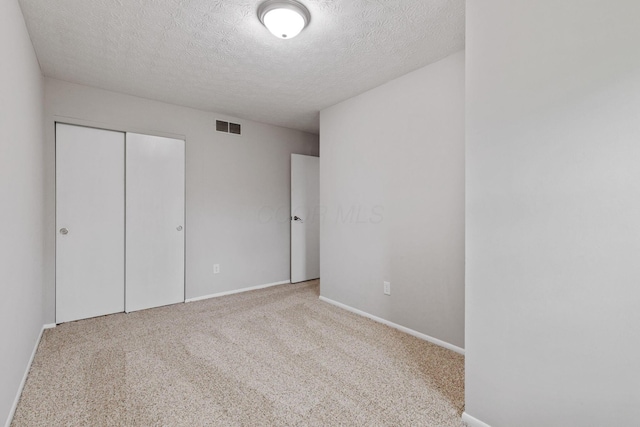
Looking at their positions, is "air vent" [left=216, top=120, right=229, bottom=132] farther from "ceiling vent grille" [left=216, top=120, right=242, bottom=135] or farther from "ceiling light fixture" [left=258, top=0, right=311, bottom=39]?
"ceiling light fixture" [left=258, top=0, right=311, bottom=39]

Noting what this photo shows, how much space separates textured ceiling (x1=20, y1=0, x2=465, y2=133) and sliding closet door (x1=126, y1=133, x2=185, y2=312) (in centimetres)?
65

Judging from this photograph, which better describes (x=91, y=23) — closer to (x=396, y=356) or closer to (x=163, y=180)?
(x=163, y=180)

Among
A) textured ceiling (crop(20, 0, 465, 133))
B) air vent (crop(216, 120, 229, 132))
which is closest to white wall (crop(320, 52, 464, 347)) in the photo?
textured ceiling (crop(20, 0, 465, 133))

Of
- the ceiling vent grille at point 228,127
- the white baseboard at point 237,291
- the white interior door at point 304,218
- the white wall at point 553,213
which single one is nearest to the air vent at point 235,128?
the ceiling vent grille at point 228,127

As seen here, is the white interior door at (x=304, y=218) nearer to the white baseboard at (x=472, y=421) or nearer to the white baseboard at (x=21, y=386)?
the white baseboard at (x=21, y=386)

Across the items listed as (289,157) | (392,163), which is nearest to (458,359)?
(392,163)

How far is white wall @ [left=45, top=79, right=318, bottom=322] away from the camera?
2.94m

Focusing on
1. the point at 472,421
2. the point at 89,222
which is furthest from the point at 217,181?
the point at 472,421

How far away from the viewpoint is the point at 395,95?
9.32 feet

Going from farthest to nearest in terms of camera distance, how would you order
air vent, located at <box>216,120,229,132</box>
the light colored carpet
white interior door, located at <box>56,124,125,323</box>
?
1. air vent, located at <box>216,120,229,132</box>
2. white interior door, located at <box>56,124,125,323</box>
3. the light colored carpet

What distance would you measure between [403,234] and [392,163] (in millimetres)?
692

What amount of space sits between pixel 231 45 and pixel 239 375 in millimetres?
2384

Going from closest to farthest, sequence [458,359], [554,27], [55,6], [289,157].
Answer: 1. [554,27]
2. [55,6]
3. [458,359]
4. [289,157]

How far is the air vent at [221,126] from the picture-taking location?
3.89 metres
